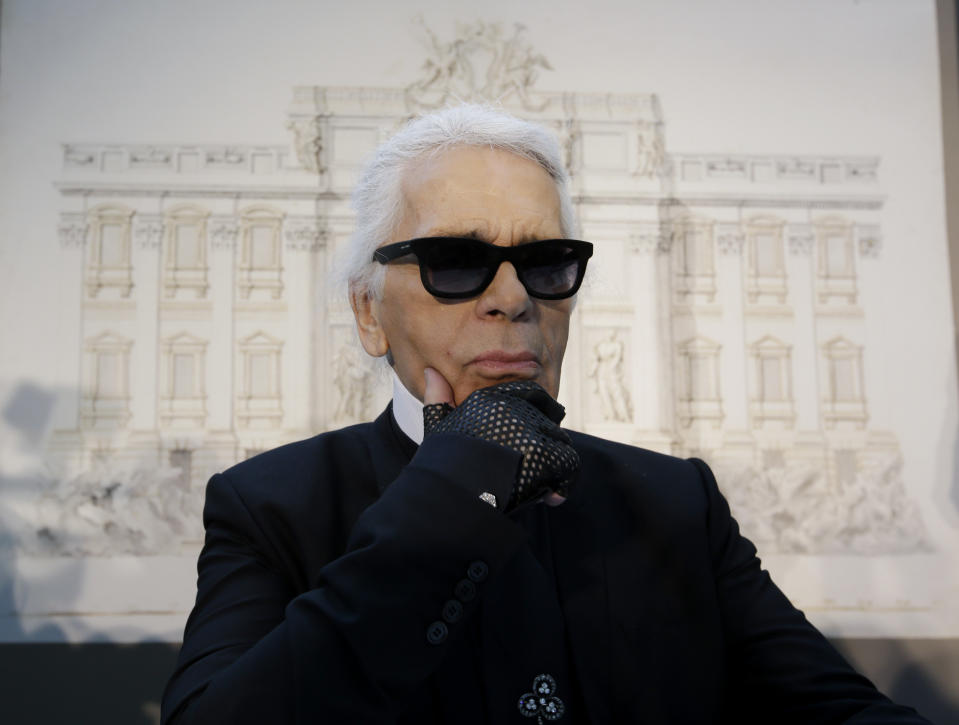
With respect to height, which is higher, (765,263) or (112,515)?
(765,263)

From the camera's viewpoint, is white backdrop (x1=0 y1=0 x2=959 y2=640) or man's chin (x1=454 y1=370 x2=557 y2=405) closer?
man's chin (x1=454 y1=370 x2=557 y2=405)

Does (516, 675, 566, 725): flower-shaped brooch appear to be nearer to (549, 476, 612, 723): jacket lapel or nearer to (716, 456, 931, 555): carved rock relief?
(549, 476, 612, 723): jacket lapel

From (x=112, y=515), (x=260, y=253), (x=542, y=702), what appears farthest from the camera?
(x=260, y=253)

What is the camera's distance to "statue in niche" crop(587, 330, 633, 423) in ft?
15.5

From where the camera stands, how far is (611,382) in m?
4.73

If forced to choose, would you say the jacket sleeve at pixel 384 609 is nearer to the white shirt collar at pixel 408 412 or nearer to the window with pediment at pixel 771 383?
the white shirt collar at pixel 408 412

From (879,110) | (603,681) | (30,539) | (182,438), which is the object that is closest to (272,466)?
(603,681)

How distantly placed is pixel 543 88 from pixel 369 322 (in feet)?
12.7

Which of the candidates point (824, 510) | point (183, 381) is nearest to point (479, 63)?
point (183, 381)

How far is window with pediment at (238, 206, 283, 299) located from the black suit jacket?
3.39 meters

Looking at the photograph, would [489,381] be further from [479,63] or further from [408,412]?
[479,63]

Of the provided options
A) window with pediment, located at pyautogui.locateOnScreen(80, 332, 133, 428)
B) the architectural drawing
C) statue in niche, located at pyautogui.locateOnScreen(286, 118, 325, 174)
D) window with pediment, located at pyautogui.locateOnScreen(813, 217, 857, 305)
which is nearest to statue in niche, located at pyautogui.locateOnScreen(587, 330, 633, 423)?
the architectural drawing

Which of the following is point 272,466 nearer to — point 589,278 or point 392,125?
point 589,278

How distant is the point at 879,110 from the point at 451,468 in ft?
16.5
